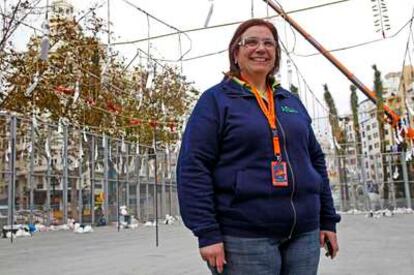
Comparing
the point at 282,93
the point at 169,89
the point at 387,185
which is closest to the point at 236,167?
the point at 282,93

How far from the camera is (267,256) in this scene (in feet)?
4.85

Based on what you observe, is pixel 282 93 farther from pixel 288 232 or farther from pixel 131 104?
pixel 131 104

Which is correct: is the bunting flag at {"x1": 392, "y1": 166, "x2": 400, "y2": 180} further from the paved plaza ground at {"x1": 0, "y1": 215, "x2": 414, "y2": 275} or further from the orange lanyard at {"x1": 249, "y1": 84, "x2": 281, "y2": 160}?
the orange lanyard at {"x1": 249, "y1": 84, "x2": 281, "y2": 160}

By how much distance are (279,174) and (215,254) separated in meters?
0.31

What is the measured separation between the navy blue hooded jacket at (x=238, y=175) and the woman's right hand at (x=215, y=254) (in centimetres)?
2

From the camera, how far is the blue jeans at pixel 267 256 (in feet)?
4.82

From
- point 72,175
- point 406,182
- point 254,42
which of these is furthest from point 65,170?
point 406,182

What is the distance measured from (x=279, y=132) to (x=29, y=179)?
13122mm

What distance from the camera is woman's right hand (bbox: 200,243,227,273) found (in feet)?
4.73

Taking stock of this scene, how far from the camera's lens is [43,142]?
46.6 ft

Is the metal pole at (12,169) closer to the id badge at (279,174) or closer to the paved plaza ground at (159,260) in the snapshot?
the paved plaza ground at (159,260)

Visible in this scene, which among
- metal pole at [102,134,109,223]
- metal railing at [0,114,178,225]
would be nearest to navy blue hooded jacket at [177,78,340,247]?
metal railing at [0,114,178,225]

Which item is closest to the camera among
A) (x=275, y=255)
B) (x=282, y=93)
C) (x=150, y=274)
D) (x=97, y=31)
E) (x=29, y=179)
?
(x=275, y=255)

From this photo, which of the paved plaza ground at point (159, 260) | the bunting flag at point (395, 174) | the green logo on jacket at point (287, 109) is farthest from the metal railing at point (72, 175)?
the bunting flag at point (395, 174)
